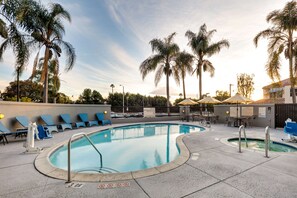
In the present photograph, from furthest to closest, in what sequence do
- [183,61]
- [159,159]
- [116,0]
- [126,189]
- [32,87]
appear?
[32,87]
[183,61]
[116,0]
[159,159]
[126,189]

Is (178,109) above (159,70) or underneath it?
underneath

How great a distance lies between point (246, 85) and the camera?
2783 cm

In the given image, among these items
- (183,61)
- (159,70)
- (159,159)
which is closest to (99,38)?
(159,70)

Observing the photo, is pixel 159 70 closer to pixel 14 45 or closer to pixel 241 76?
pixel 14 45

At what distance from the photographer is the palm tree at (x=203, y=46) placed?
15570 mm

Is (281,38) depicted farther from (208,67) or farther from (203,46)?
(208,67)

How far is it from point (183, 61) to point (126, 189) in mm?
15200


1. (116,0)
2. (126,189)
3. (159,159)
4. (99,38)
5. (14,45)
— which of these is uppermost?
(116,0)

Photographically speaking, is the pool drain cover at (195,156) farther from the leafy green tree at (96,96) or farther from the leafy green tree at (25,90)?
the leafy green tree at (96,96)

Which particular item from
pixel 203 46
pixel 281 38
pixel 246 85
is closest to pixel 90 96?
pixel 203 46

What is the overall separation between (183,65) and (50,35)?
12352 millimetres

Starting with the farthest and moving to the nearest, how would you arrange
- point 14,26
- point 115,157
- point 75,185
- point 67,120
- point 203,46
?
point 203,46, point 67,120, point 14,26, point 115,157, point 75,185

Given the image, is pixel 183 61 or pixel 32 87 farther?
pixel 32 87

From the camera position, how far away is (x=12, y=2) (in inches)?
239
